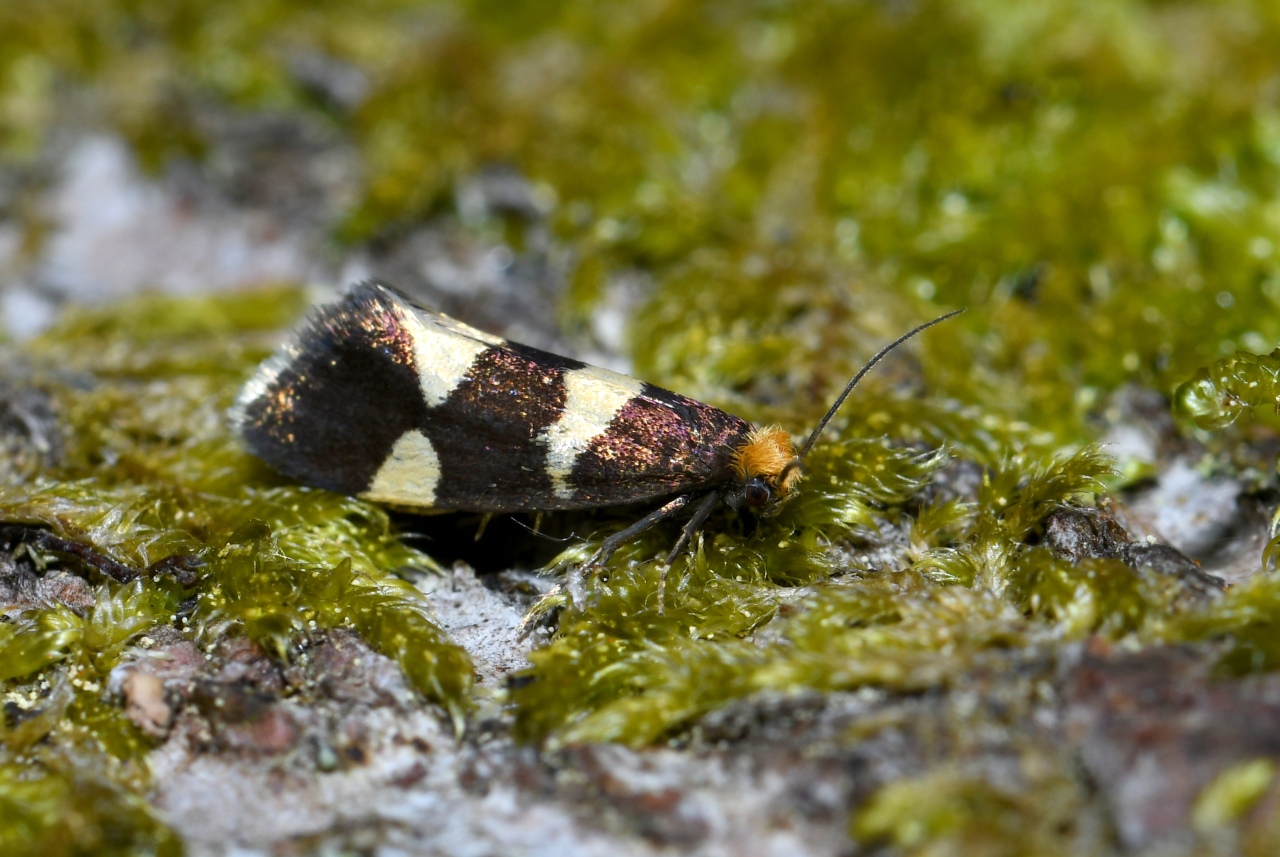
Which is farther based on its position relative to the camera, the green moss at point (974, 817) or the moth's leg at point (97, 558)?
the moth's leg at point (97, 558)

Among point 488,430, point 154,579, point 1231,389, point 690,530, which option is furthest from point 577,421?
point 1231,389

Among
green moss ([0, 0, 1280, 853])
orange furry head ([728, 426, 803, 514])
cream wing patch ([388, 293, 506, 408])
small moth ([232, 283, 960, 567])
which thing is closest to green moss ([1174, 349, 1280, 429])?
green moss ([0, 0, 1280, 853])

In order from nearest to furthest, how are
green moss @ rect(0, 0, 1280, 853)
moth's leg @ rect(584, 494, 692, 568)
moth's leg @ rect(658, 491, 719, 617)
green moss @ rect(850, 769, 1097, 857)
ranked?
green moss @ rect(850, 769, 1097, 857), green moss @ rect(0, 0, 1280, 853), moth's leg @ rect(658, 491, 719, 617), moth's leg @ rect(584, 494, 692, 568)

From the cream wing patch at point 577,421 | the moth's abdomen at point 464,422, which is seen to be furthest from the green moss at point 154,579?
the cream wing patch at point 577,421

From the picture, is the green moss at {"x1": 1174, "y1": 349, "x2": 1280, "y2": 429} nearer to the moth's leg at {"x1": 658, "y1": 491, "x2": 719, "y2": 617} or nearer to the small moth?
the small moth

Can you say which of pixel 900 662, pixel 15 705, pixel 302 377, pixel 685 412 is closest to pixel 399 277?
pixel 302 377

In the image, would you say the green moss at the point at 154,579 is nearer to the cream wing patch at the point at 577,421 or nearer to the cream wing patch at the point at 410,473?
the cream wing patch at the point at 410,473
